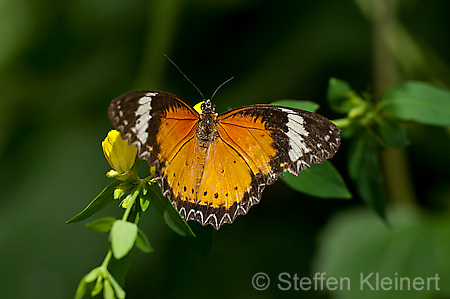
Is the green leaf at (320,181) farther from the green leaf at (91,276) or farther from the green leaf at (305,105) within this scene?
the green leaf at (91,276)

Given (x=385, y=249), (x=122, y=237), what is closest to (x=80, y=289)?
(x=122, y=237)

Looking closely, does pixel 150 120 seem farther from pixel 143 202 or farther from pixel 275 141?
pixel 275 141

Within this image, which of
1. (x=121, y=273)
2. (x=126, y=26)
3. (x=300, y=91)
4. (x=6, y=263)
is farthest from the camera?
(x=126, y=26)

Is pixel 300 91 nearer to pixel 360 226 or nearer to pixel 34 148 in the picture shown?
pixel 360 226

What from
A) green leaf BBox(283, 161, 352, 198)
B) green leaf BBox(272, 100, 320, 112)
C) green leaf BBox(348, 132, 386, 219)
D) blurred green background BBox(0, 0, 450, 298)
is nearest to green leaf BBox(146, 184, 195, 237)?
green leaf BBox(283, 161, 352, 198)

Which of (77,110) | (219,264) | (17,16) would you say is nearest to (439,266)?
(219,264)

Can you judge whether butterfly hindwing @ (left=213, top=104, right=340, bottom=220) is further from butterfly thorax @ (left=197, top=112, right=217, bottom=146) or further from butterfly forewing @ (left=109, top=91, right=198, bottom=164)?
butterfly forewing @ (left=109, top=91, right=198, bottom=164)
